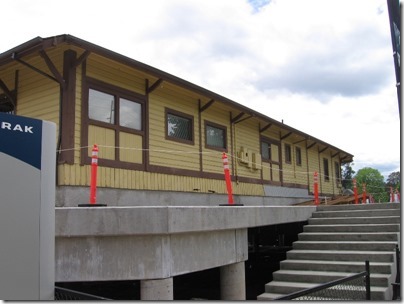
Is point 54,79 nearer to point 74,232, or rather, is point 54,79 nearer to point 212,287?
point 74,232

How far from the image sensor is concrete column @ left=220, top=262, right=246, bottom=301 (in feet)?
24.4

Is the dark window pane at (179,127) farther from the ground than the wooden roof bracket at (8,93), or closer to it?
closer to it

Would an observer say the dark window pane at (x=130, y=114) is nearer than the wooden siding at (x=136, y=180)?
No

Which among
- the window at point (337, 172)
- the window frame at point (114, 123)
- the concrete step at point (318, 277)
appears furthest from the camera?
the window at point (337, 172)

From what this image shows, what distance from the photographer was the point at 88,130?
8.60 meters

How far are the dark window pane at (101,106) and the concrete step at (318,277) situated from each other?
187 inches

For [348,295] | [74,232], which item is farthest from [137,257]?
[348,295]

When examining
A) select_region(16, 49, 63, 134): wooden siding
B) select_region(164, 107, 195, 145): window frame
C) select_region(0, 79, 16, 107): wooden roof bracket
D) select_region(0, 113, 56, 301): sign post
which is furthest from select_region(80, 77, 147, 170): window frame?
select_region(0, 113, 56, 301): sign post

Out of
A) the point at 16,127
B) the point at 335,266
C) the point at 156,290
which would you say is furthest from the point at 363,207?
the point at 16,127

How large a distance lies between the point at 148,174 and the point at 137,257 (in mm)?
4259

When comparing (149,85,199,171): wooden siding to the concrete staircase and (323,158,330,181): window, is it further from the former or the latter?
(323,158,330,181): window

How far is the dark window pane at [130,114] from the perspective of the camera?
9484mm

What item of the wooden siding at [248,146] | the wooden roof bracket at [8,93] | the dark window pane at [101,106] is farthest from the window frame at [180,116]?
the wooden roof bracket at [8,93]

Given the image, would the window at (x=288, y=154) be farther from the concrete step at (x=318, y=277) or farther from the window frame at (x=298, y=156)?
the concrete step at (x=318, y=277)
